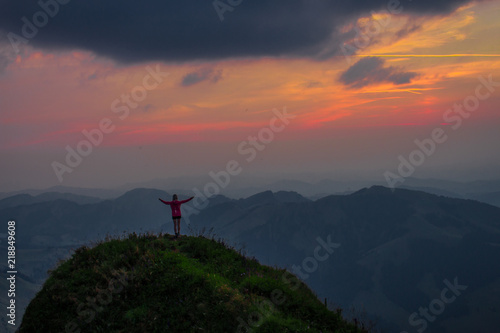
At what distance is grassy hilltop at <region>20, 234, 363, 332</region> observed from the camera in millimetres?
14062

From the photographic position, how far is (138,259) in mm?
17812

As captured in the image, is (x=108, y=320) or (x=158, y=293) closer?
(x=108, y=320)

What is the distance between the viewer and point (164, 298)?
15.5m

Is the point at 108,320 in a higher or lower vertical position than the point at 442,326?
higher

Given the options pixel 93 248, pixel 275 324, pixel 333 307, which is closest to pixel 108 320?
pixel 93 248

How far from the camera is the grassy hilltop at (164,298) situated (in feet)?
46.1

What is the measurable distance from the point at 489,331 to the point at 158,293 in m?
218

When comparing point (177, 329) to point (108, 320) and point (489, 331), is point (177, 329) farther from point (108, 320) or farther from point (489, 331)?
point (489, 331)

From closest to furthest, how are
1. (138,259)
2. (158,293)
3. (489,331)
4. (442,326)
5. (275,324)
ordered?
1. (275,324)
2. (158,293)
3. (138,259)
4. (489,331)
5. (442,326)

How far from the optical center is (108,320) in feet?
48.0

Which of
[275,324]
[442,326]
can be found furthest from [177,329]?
[442,326]

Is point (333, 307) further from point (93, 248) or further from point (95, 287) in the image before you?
point (93, 248)

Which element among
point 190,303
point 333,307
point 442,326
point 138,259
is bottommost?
point 442,326

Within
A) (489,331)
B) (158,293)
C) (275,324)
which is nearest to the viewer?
(275,324)
